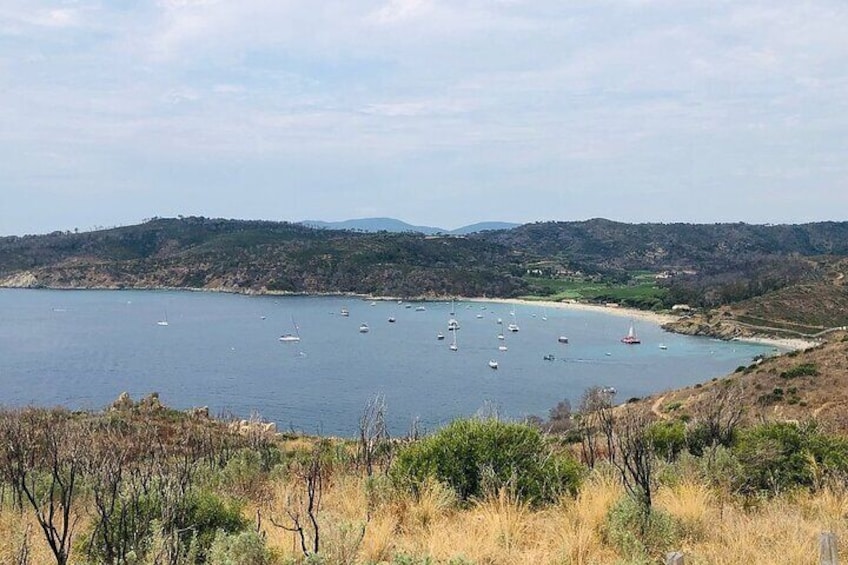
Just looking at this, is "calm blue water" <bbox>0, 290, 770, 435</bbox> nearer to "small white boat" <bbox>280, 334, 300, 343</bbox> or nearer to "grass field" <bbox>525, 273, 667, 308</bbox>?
"small white boat" <bbox>280, 334, 300, 343</bbox>

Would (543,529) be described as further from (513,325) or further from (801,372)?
(513,325)

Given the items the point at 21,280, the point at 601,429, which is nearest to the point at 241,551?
the point at 601,429

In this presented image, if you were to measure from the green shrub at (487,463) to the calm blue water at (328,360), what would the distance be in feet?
84.0

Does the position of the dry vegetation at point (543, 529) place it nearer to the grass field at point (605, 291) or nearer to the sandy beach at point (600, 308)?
the sandy beach at point (600, 308)

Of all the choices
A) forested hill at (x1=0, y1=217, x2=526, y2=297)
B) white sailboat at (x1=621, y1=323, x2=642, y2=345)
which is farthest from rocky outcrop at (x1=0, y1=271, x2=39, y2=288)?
white sailboat at (x1=621, y1=323, x2=642, y2=345)

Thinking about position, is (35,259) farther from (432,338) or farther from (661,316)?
(661,316)

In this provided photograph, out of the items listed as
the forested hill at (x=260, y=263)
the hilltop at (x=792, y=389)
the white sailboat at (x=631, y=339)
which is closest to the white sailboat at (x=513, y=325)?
the white sailboat at (x=631, y=339)

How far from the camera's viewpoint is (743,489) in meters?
7.64

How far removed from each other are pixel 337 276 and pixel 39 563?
140503mm

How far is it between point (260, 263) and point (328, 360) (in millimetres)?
80240

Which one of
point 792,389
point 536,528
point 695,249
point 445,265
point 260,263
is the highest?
point 695,249

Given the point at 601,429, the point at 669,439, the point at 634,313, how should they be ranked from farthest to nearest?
1. the point at 634,313
2. the point at 601,429
3. the point at 669,439

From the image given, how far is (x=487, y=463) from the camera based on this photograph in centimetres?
715

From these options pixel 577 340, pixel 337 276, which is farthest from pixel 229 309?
pixel 577 340
